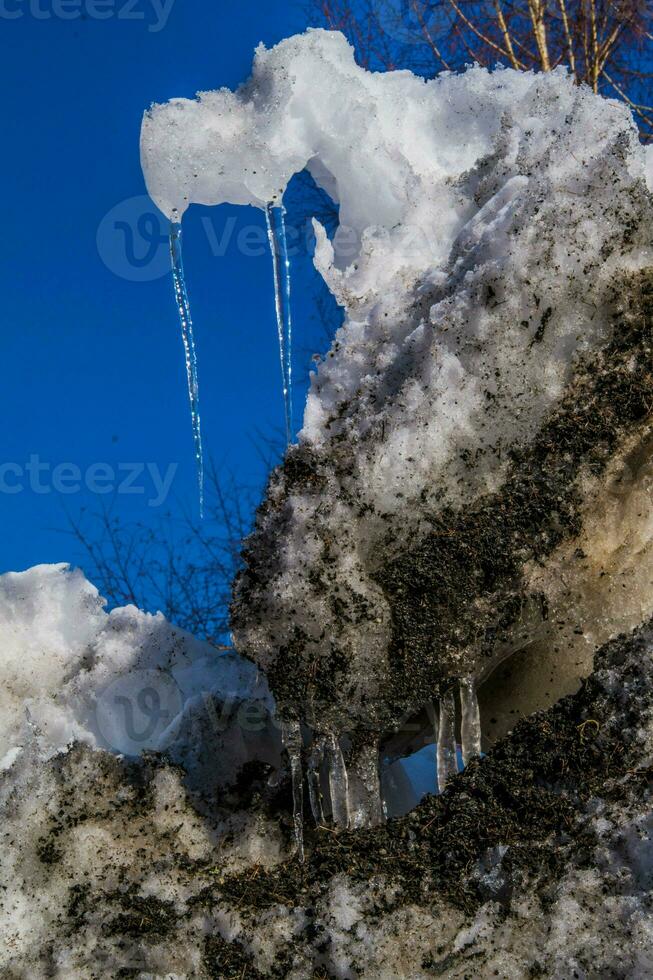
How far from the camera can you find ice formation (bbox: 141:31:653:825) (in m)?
2.08

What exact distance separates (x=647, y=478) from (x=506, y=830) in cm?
95

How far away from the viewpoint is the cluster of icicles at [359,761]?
2.21 m

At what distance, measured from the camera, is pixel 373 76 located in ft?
8.59

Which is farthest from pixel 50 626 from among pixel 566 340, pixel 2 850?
pixel 566 340

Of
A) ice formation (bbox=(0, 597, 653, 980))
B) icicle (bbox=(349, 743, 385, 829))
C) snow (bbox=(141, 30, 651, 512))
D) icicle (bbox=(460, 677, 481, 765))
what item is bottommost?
ice formation (bbox=(0, 597, 653, 980))

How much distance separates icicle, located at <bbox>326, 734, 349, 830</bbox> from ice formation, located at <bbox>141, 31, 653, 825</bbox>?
0.5 inches

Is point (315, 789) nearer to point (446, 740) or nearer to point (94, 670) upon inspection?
point (446, 740)

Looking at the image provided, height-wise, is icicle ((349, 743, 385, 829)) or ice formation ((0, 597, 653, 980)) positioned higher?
icicle ((349, 743, 385, 829))

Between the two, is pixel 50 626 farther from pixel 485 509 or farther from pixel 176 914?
pixel 485 509

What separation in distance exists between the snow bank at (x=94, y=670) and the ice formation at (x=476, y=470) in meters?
0.63
